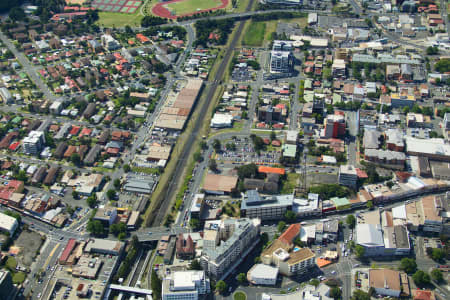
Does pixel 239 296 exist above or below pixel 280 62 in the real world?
below

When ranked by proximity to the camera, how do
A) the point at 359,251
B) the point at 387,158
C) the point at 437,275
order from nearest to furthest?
the point at 437,275 < the point at 359,251 < the point at 387,158

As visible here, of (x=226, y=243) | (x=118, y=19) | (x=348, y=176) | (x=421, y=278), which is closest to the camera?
(x=421, y=278)

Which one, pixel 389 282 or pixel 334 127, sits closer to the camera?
pixel 389 282

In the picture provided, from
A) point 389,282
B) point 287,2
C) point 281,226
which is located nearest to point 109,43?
point 287,2

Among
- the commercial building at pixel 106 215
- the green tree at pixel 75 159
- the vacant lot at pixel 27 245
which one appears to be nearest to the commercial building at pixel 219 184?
the commercial building at pixel 106 215

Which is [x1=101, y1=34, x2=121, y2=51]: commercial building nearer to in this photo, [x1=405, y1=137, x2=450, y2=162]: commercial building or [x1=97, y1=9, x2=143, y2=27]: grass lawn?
[x1=97, y1=9, x2=143, y2=27]: grass lawn

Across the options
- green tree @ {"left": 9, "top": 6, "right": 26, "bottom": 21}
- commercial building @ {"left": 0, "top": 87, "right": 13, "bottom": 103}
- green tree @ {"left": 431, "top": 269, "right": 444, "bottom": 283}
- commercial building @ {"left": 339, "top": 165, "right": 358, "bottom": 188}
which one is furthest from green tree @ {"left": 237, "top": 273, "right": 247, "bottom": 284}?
→ green tree @ {"left": 9, "top": 6, "right": 26, "bottom": 21}

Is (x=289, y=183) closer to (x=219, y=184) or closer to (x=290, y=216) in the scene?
(x=290, y=216)
